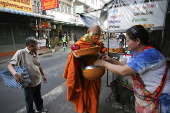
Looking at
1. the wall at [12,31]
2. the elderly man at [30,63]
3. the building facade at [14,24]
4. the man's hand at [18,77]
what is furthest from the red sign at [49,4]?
the man's hand at [18,77]

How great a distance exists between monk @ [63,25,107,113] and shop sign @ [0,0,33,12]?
1035 centimetres

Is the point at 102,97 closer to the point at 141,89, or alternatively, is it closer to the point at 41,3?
the point at 141,89

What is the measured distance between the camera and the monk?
1768 millimetres

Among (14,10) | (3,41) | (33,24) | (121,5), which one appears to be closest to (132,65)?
(121,5)

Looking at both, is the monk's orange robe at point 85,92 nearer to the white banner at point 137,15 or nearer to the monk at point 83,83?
the monk at point 83,83

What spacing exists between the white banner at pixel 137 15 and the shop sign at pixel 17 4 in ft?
32.4

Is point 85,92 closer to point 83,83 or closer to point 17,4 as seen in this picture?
point 83,83

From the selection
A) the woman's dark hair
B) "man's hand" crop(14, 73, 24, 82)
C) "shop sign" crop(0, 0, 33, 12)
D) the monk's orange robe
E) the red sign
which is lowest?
the monk's orange robe

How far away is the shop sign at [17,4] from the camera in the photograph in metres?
9.01

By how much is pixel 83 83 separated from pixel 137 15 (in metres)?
2.12

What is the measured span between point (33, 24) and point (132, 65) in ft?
42.4

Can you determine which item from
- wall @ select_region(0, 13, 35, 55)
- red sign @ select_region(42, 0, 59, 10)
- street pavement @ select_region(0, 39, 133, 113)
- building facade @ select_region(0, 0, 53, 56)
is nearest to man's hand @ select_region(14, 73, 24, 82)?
street pavement @ select_region(0, 39, 133, 113)

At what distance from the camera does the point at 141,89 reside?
4.36 feet

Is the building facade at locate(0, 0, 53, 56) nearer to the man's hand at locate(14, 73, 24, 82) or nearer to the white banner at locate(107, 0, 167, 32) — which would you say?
the man's hand at locate(14, 73, 24, 82)
